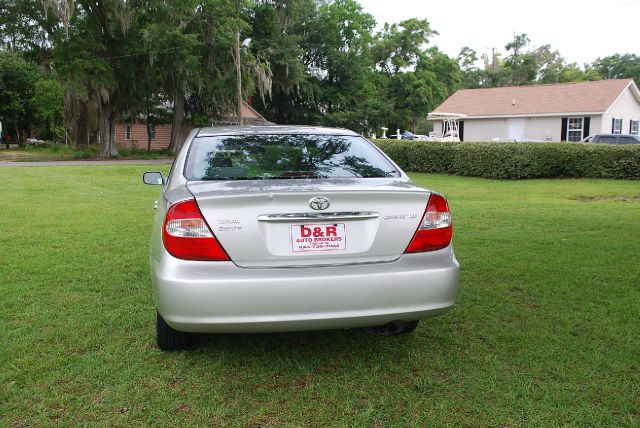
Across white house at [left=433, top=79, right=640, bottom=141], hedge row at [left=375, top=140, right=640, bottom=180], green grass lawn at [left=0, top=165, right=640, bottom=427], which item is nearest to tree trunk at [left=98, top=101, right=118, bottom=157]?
white house at [left=433, top=79, right=640, bottom=141]

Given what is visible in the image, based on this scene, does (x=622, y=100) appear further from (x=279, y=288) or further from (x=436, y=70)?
(x=279, y=288)

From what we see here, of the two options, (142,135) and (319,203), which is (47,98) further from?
(319,203)

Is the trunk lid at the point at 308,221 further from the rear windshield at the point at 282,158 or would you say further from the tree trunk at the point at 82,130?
the tree trunk at the point at 82,130

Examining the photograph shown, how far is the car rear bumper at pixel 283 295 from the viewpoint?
2.96 meters

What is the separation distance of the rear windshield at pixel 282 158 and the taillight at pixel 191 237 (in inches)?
21.5

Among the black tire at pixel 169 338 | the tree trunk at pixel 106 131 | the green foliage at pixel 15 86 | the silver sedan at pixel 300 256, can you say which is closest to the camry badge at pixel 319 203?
the silver sedan at pixel 300 256

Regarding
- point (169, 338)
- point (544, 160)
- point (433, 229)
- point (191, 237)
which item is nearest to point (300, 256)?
point (191, 237)

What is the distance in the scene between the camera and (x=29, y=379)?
129 inches

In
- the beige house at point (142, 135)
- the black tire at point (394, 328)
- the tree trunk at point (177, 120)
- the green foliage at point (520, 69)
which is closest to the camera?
the black tire at point (394, 328)

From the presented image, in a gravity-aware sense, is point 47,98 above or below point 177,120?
above

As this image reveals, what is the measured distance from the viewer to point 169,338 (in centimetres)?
366

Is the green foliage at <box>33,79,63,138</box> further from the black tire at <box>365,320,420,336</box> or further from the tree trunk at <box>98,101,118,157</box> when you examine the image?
the black tire at <box>365,320,420,336</box>

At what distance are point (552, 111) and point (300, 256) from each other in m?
33.2

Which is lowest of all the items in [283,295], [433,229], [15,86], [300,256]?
[283,295]
